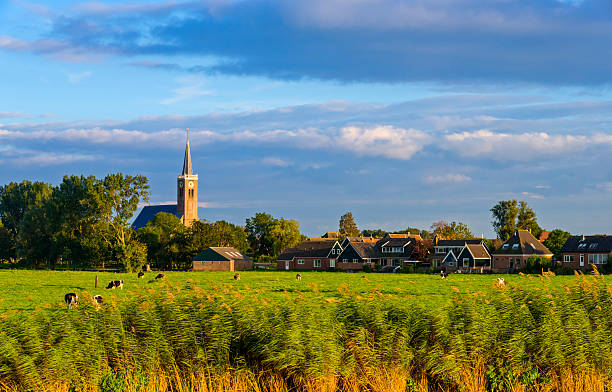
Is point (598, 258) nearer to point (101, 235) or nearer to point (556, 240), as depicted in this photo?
point (556, 240)

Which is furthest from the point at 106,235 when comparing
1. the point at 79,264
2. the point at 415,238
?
the point at 415,238

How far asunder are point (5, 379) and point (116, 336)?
2.90 metres

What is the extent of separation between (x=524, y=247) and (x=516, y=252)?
168 centimetres

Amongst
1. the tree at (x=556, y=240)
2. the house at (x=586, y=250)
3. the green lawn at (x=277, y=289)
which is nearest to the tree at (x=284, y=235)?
the tree at (x=556, y=240)

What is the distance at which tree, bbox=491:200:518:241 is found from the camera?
506 feet

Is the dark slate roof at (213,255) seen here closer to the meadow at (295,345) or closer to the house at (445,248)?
the house at (445,248)

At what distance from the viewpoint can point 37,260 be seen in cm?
12144

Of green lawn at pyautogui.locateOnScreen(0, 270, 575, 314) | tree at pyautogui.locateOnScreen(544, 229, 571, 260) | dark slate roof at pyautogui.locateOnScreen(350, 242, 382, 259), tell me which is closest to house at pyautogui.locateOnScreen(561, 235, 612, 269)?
tree at pyautogui.locateOnScreen(544, 229, 571, 260)

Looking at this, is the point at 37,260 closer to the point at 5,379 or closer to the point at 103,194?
the point at 103,194

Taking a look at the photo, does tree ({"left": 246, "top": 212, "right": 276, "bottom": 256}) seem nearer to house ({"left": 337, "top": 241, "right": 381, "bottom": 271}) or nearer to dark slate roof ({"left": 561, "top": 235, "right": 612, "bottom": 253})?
house ({"left": 337, "top": 241, "right": 381, "bottom": 271})

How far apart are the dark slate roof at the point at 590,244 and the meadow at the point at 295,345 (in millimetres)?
92761

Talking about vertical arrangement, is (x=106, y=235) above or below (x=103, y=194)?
below

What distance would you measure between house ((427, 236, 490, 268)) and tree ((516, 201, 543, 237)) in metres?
40.8

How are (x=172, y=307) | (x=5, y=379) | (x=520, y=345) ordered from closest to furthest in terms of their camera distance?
1. (x=5, y=379)
2. (x=172, y=307)
3. (x=520, y=345)
